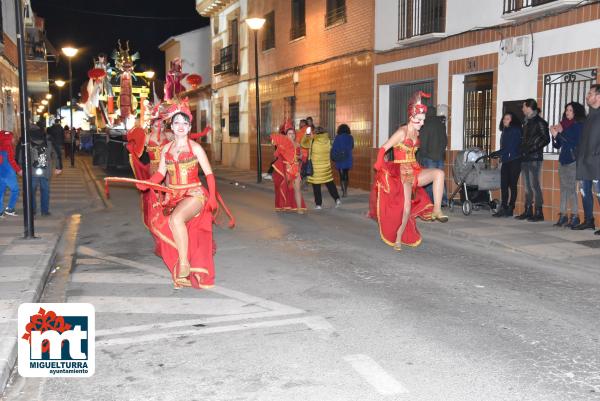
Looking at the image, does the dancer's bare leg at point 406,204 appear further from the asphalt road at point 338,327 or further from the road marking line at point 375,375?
the road marking line at point 375,375

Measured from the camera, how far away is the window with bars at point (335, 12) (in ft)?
61.7

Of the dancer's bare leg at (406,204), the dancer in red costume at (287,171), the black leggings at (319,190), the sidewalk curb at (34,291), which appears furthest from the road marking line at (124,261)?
the black leggings at (319,190)

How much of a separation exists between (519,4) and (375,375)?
972 cm

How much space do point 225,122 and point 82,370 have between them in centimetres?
2732

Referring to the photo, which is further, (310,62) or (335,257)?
(310,62)

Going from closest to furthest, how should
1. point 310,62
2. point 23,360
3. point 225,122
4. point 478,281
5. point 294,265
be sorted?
point 23,360, point 478,281, point 294,265, point 310,62, point 225,122

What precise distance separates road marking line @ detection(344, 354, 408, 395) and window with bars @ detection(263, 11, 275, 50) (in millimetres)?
21234

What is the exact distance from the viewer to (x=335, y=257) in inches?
332

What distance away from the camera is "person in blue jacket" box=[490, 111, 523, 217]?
1145 centimetres

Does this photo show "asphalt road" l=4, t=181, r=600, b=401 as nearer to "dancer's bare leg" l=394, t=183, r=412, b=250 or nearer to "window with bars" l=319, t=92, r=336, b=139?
"dancer's bare leg" l=394, t=183, r=412, b=250

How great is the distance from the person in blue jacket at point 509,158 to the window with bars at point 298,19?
1151 cm

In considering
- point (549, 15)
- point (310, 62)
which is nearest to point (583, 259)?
point (549, 15)

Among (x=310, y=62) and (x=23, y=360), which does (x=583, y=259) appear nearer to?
(x=23, y=360)

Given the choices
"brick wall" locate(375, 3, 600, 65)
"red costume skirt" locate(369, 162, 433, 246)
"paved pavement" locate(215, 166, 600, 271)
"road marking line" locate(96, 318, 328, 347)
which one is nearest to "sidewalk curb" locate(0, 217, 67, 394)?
"road marking line" locate(96, 318, 328, 347)
